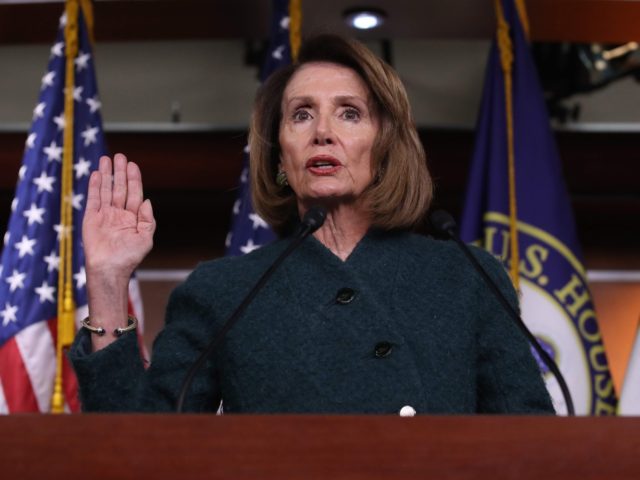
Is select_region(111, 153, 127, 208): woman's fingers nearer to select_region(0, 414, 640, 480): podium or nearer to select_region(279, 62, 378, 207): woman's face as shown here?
select_region(279, 62, 378, 207): woman's face

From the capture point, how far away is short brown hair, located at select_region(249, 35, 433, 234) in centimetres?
188

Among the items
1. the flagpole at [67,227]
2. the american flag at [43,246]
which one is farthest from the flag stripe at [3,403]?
the flagpole at [67,227]

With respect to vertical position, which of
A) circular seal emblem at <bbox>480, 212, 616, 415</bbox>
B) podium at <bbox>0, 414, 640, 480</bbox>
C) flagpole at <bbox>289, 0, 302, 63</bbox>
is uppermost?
flagpole at <bbox>289, 0, 302, 63</bbox>

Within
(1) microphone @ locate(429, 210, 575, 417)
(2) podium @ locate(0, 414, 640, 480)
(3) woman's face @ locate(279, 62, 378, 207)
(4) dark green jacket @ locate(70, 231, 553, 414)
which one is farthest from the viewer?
(3) woman's face @ locate(279, 62, 378, 207)

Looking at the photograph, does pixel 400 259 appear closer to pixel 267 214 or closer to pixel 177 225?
pixel 267 214

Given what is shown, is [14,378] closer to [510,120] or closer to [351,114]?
[351,114]

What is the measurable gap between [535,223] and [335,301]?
1.45 metres

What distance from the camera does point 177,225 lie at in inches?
180

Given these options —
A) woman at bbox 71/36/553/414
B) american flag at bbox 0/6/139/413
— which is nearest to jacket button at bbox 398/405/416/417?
woman at bbox 71/36/553/414

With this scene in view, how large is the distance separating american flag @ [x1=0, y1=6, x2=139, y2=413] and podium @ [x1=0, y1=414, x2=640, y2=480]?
6.39 ft

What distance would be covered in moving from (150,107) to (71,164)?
1487mm

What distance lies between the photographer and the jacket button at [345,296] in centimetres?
172

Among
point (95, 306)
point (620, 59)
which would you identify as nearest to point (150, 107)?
point (620, 59)

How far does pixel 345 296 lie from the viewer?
5.66 feet
